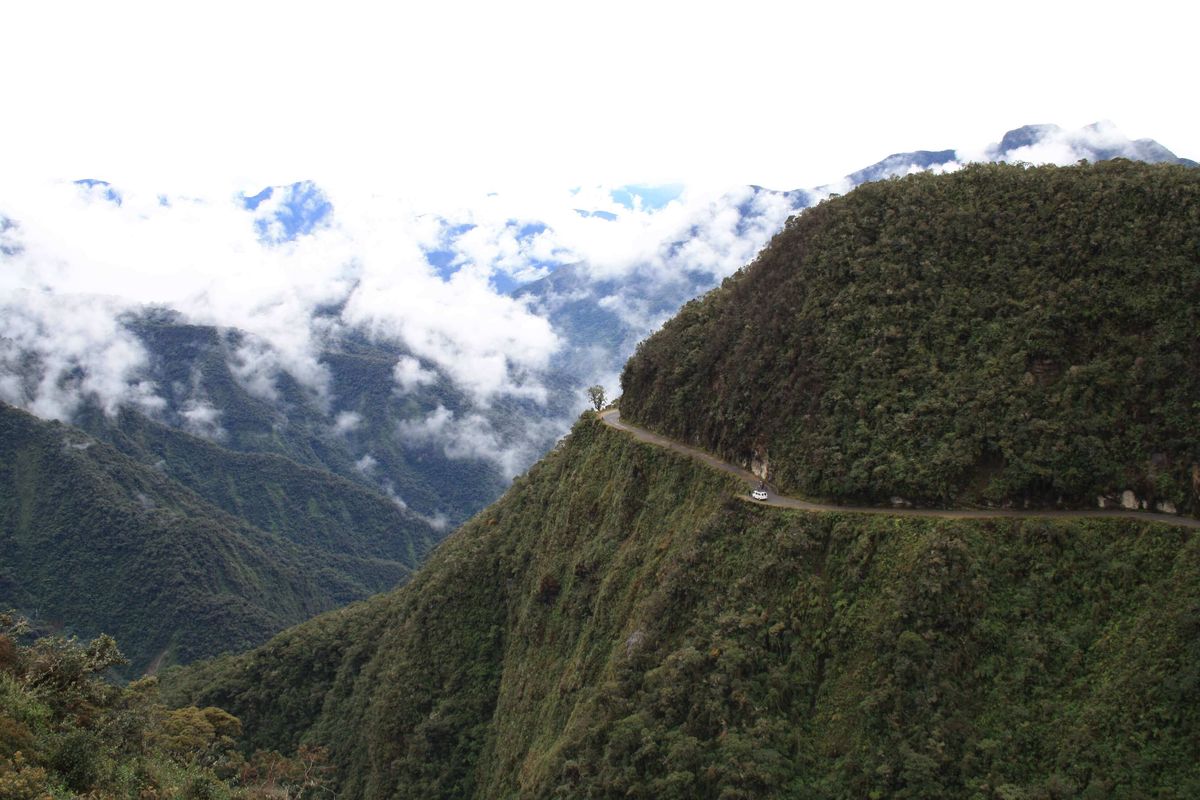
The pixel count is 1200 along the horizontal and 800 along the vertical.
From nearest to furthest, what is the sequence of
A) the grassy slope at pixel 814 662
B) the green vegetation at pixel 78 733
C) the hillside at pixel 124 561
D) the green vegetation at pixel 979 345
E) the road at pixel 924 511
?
1. the green vegetation at pixel 78 733
2. the grassy slope at pixel 814 662
3. the road at pixel 924 511
4. the green vegetation at pixel 979 345
5. the hillside at pixel 124 561

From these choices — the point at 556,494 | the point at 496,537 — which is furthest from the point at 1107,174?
the point at 496,537

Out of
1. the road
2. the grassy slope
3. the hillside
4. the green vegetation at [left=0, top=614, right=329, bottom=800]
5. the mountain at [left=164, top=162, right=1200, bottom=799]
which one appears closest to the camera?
the green vegetation at [left=0, top=614, right=329, bottom=800]

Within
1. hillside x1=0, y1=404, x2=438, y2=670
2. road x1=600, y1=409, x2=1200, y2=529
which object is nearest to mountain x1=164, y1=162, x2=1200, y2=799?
road x1=600, y1=409, x2=1200, y2=529

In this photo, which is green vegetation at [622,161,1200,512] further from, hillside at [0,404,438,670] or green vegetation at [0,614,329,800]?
hillside at [0,404,438,670]

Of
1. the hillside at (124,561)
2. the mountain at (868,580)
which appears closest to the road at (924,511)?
the mountain at (868,580)

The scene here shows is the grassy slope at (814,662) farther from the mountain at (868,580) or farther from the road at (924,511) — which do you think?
the road at (924,511)

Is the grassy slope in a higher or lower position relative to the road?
lower
